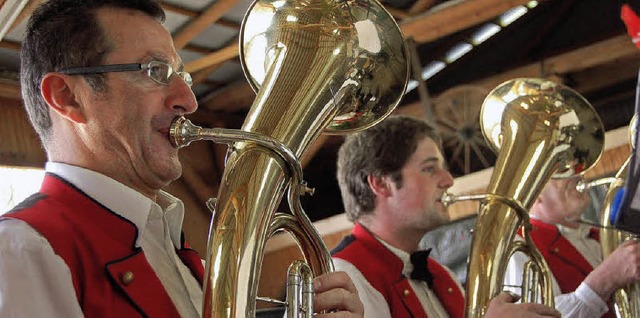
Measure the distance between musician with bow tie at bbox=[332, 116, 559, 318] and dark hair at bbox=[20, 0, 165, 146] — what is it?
105cm

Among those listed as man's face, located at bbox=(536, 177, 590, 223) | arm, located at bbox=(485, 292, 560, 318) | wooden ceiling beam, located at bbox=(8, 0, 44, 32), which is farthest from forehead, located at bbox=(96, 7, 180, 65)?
wooden ceiling beam, located at bbox=(8, 0, 44, 32)

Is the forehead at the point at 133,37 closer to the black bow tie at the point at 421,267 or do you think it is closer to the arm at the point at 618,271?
Result: the black bow tie at the point at 421,267

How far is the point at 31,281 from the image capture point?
129 centimetres

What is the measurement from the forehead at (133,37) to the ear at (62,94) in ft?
0.27

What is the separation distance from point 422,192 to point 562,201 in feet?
2.27

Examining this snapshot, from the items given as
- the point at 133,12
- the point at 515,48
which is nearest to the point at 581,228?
the point at 133,12

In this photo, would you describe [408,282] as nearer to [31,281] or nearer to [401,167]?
[401,167]

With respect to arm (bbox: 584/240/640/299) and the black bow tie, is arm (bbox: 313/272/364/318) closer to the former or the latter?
the black bow tie

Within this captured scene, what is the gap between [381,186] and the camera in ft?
9.00

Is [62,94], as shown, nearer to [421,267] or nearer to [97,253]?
[97,253]

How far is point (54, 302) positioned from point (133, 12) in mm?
609

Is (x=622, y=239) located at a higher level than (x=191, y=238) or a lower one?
lower

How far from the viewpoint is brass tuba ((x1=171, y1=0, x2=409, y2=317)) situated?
131cm

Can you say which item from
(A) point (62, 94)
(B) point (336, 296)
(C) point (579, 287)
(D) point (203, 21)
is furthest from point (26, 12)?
(B) point (336, 296)
